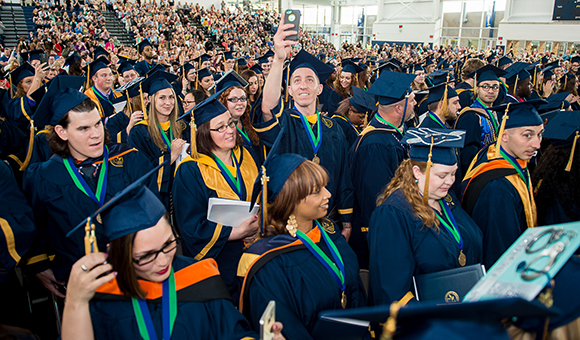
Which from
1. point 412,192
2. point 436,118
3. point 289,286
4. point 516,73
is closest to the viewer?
point 289,286

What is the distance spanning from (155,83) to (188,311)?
135 inches

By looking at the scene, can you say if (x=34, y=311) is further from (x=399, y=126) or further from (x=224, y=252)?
(x=399, y=126)

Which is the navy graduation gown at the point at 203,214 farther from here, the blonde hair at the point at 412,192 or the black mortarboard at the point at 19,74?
the black mortarboard at the point at 19,74

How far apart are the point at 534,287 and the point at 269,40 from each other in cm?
2674

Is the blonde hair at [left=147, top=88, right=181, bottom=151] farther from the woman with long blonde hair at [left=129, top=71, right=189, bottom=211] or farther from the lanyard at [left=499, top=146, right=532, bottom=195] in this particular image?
the lanyard at [left=499, top=146, right=532, bottom=195]

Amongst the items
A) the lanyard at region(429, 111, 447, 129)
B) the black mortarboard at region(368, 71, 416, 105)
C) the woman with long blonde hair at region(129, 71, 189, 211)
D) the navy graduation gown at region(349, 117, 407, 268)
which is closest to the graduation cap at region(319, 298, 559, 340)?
the navy graduation gown at region(349, 117, 407, 268)

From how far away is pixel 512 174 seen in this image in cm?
255

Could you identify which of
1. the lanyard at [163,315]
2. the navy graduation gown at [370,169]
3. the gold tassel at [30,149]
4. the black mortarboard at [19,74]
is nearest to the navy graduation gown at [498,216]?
the navy graduation gown at [370,169]

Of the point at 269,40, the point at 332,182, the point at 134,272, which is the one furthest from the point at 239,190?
the point at 269,40

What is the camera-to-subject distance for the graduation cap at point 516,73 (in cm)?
651

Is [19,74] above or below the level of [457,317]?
above

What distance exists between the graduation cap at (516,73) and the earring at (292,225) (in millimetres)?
6199

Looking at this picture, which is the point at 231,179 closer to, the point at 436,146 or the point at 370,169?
the point at 370,169

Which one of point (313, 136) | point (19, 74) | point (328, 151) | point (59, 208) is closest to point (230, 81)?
point (313, 136)
